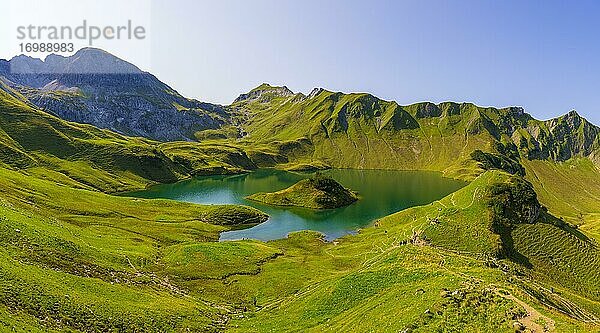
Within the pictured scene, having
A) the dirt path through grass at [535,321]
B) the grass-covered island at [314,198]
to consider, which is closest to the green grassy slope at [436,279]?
the dirt path through grass at [535,321]

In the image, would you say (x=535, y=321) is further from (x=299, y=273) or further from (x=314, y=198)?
(x=314, y=198)

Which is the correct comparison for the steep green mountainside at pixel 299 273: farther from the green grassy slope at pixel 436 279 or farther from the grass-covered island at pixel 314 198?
the grass-covered island at pixel 314 198

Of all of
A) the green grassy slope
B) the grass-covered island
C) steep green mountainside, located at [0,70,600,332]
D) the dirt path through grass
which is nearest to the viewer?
the dirt path through grass

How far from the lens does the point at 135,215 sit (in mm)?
Result: 133250

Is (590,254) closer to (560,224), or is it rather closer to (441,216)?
(560,224)

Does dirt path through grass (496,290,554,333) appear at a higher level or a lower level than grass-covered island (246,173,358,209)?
higher

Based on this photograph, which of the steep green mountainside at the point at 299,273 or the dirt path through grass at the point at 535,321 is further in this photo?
the steep green mountainside at the point at 299,273

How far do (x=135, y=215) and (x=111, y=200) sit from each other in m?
17.0

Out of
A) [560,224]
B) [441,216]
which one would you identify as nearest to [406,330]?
[441,216]

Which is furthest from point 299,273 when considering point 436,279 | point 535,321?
point 535,321

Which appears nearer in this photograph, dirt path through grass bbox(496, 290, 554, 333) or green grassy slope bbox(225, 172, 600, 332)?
dirt path through grass bbox(496, 290, 554, 333)

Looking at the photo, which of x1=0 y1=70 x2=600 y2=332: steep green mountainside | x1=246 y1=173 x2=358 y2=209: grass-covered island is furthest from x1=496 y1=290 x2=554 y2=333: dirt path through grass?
x1=246 y1=173 x2=358 y2=209: grass-covered island

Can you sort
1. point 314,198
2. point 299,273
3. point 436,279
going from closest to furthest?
point 436,279 → point 299,273 → point 314,198

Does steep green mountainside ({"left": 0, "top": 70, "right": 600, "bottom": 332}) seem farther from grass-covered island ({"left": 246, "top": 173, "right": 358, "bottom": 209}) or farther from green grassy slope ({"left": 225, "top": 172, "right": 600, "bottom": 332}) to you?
grass-covered island ({"left": 246, "top": 173, "right": 358, "bottom": 209})
